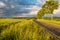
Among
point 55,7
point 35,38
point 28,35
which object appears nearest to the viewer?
point 35,38

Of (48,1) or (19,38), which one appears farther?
(48,1)

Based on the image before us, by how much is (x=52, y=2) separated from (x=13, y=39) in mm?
74801

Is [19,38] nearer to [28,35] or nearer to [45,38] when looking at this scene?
[28,35]

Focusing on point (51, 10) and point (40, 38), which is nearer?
point (40, 38)

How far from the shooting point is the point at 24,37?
792 centimetres

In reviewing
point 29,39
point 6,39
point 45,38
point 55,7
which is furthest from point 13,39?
point 55,7

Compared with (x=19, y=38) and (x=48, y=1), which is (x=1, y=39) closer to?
(x=19, y=38)

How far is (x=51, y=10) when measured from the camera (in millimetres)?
82938

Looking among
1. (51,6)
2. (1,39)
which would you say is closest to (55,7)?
(51,6)

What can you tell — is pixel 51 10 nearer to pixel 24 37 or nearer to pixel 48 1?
pixel 48 1

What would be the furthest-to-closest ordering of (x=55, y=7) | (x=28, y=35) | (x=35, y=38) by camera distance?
(x=55, y=7)
(x=28, y=35)
(x=35, y=38)

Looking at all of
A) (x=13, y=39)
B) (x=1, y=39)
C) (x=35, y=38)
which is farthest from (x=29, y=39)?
(x=1, y=39)

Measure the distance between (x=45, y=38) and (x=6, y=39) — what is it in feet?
5.68

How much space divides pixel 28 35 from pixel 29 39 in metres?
0.52
